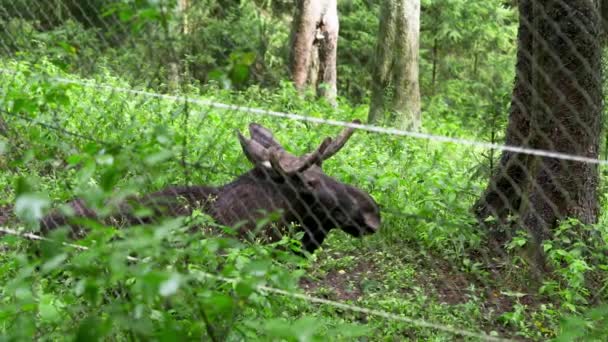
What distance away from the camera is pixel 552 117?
4480 millimetres

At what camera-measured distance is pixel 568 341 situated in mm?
2400

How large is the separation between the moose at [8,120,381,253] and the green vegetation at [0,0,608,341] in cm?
24

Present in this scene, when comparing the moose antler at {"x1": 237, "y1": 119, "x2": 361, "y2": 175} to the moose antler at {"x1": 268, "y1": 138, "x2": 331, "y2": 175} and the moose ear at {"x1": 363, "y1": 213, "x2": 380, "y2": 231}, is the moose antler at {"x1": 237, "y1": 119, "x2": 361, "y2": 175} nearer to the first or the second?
the moose antler at {"x1": 268, "y1": 138, "x2": 331, "y2": 175}

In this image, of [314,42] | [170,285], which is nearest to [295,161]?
[170,285]

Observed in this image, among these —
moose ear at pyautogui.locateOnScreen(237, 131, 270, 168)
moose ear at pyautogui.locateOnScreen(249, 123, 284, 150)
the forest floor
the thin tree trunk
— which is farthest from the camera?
the thin tree trunk

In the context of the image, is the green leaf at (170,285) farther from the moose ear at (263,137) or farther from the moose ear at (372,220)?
the moose ear at (263,137)

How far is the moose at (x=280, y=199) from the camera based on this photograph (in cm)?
463

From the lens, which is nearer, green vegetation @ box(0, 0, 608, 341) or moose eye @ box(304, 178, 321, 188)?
green vegetation @ box(0, 0, 608, 341)

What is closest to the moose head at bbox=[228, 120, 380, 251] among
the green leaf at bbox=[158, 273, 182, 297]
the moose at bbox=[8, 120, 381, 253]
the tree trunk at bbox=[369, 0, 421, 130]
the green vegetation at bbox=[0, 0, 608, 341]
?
the moose at bbox=[8, 120, 381, 253]

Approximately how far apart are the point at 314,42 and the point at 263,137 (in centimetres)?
725

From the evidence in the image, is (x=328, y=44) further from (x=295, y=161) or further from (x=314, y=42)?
(x=295, y=161)

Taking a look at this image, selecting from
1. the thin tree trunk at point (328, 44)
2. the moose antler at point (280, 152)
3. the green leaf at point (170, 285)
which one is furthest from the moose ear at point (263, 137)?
the thin tree trunk at point (328, 44)

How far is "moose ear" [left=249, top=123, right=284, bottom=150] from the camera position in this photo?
17.0ft

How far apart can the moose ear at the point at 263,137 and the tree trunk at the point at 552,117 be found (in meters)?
1.48
